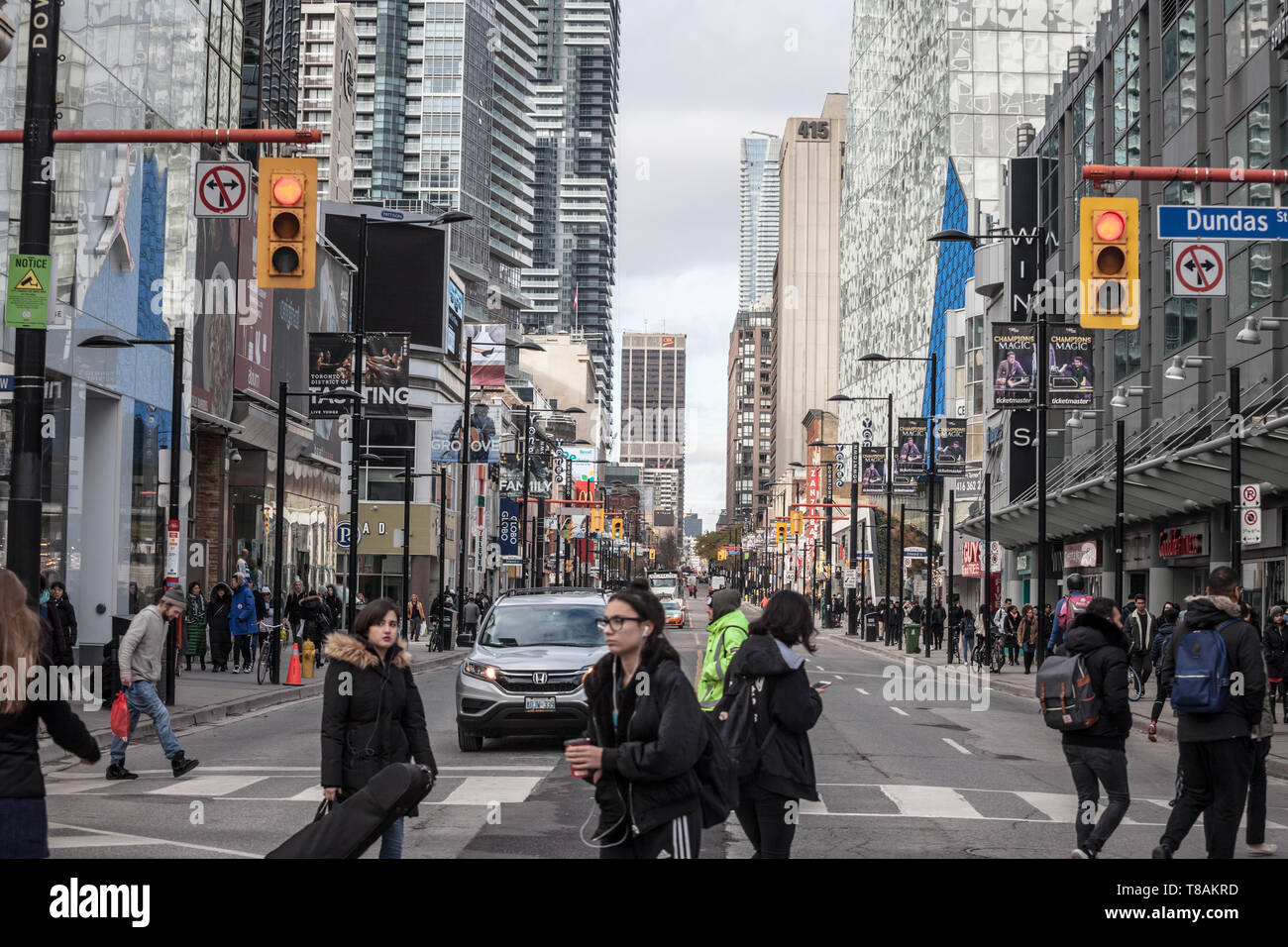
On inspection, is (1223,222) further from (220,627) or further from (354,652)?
(220,627)

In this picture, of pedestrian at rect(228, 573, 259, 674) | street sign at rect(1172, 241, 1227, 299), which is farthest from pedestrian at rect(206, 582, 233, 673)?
street sign at rect(1172, 241, 1227, 299)

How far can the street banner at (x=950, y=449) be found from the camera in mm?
48625

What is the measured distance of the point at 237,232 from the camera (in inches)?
1679

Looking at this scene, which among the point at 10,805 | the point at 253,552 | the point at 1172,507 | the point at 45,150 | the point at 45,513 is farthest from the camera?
the point at 253,552

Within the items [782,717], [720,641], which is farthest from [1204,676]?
[782,717]

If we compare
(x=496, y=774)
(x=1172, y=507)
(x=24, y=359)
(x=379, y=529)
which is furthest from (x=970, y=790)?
(x=379, y=529)

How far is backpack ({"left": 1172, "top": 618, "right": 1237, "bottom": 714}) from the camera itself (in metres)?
10.2

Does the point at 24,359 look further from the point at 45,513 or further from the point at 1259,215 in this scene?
the point at 45,513

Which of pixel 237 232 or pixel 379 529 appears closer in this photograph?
pixel 237 232

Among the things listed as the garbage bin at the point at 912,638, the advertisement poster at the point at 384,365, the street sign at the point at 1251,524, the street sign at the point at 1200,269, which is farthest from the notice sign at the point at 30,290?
the garbage bin at the point at 912,638

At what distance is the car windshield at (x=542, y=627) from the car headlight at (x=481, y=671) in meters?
0.76

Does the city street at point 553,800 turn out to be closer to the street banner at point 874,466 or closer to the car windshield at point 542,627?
the car windshield at point 542,627

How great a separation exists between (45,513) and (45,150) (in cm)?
1520

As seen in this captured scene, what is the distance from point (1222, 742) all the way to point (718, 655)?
360cm
